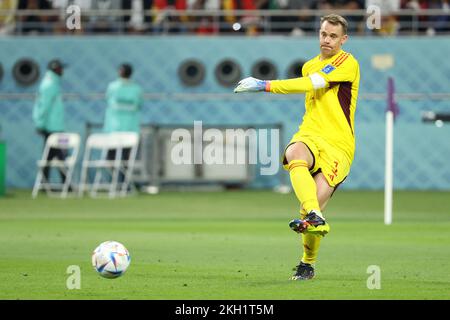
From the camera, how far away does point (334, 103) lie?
468 inches

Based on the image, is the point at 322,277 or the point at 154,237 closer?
the point at 322,277

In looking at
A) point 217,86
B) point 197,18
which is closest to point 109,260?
point 217,86

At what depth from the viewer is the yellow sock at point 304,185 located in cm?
1134

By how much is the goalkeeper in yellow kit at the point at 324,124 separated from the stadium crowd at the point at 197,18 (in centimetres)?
1769

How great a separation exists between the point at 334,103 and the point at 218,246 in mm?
4339

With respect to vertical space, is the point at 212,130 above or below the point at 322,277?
above

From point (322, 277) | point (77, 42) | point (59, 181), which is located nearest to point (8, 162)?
point (59, 181)

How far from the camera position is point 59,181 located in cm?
2961

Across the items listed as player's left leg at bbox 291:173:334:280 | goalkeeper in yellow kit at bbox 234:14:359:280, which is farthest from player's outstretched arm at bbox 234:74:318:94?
player's left leg at bbox 291:173:334:280

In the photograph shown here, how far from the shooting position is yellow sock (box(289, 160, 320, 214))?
37.2 ft

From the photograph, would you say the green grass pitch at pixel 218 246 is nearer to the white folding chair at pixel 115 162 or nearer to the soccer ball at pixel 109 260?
the soccer ball at pixel 109 260

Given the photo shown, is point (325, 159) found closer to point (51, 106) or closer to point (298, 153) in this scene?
point (298, 153)

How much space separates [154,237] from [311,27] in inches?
538
